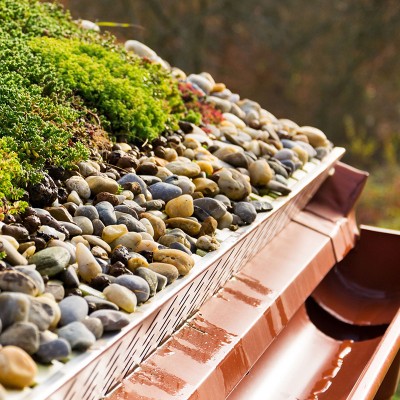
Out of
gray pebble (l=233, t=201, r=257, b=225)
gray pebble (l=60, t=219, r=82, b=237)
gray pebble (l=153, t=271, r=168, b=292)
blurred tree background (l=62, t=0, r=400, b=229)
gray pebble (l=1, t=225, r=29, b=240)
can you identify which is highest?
blurred tree background (l=62, t=0, r=400, b=229)

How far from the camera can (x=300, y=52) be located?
11.3m

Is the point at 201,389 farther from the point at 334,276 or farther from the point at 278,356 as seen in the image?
the point at 334,276

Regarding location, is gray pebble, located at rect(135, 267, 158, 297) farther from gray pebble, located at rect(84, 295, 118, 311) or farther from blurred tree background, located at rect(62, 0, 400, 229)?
blurred tree background, located at rect(62, 0, 400, 229)

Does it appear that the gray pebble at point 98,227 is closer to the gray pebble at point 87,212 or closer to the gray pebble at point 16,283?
the gray pebble at point 87,212

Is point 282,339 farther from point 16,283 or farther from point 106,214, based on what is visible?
point 16,283

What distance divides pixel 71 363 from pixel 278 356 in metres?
1.31

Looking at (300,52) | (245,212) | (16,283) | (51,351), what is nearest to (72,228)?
(16,283)

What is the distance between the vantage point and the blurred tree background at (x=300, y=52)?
34.3 ft

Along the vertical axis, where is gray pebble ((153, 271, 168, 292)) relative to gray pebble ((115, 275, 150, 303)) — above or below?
above

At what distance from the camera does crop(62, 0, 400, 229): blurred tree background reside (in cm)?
1045

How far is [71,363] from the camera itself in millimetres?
1494

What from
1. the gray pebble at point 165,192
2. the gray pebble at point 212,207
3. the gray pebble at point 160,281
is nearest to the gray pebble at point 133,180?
the gray pebble at point 165,192

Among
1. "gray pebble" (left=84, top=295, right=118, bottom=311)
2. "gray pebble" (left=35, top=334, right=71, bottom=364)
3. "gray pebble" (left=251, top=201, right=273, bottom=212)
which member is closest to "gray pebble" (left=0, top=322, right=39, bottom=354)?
"gray pebble" (left=35, top=334, right=71, bottom=364)

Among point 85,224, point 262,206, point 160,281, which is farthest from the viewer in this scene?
point 262,206
